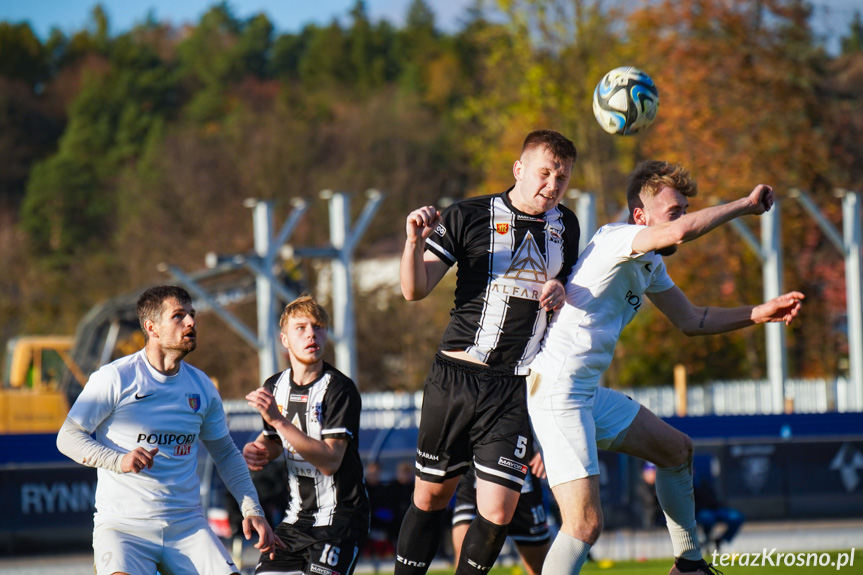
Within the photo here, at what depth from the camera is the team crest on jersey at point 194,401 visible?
225 inches

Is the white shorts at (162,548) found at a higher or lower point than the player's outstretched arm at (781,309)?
lower

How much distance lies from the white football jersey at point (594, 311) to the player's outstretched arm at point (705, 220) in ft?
1.04

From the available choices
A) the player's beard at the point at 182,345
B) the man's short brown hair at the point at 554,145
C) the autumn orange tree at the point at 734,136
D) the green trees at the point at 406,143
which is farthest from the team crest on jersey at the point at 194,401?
the autumn orange tree at the point at 734,136

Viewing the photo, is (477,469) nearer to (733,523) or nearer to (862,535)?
(733,523)

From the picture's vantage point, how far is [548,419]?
5.65 metres

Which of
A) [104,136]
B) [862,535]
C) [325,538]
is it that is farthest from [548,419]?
[104,136]

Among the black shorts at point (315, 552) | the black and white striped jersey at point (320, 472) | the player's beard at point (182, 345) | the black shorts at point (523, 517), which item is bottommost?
the black shorts at point (523, 517)

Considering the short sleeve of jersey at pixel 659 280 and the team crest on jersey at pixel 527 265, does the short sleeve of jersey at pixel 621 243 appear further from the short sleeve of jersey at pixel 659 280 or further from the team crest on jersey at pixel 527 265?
the team crest on jersey at pixel 527 265

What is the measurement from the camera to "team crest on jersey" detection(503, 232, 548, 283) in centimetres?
596

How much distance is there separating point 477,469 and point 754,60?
30891mm

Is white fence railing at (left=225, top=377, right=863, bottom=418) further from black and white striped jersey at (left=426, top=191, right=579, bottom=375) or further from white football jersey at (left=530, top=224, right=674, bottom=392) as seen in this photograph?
white football jersey at (left=530, top=224, right=674, bottom=392)

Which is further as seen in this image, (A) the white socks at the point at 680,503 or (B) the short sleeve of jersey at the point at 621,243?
(A) the white socks at the point at 680,503

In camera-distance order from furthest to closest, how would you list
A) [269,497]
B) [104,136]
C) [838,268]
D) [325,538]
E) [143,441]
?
[104,136] < [838,268] < [269,497] < [325,538] < [143,441]

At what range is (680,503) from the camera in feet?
20.1
